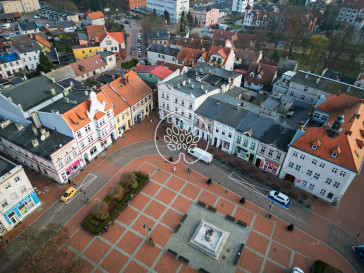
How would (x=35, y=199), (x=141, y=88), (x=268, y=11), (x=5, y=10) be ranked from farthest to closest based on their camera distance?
1. (x=5, y=10)
2. (x=268, y=11)
3. (x=141, y=88)
4. (x=35, y=199)

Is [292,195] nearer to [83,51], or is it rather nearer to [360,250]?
[360,250]

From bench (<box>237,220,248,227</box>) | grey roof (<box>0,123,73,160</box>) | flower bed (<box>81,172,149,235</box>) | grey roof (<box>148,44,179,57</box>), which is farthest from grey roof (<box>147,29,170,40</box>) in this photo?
bench (<box>237,220,248,227</box>)

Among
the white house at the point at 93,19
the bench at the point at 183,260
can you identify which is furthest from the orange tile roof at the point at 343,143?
the white house at the point at 93,19

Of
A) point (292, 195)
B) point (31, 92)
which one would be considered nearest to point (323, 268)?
point (292, 195)

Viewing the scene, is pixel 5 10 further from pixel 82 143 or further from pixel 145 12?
pixel 82 143

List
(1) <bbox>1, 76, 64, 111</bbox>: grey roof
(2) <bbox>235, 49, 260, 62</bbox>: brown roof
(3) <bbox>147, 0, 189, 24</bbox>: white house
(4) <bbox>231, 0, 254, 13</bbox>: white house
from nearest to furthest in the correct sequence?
1. (1) <bbox>1, 76, 64, 111</bbox>: grey roof
2. (2) <bbox>235, 49, 260, 62</bbox>: brown roof
3. (3) <bbox>147, 0, 189, 24</bbox>: white house
4. (4) <bbox>231, 0, 254, 13</bbox>: white house

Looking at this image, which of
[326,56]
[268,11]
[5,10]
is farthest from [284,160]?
[5,10]

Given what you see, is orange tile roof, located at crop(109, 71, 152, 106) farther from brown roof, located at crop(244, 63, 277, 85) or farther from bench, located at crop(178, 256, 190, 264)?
bench, located at crop(178, 256, 190, 264)
